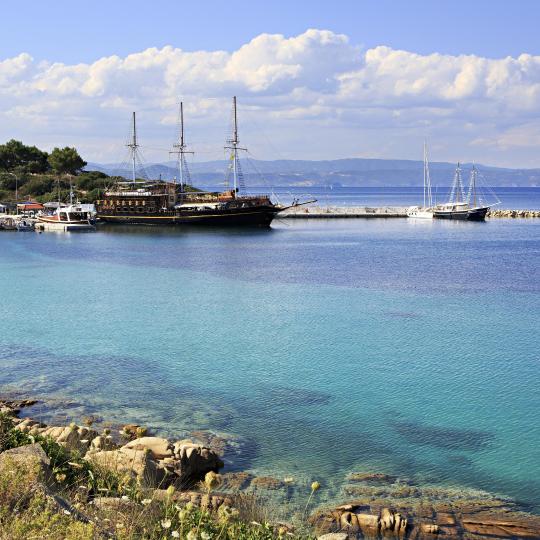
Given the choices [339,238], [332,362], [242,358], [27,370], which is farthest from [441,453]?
[339,238]

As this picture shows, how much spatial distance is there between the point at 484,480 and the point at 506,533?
2.33 m

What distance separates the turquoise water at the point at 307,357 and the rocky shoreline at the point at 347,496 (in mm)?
638

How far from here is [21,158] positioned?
11912 centimetres

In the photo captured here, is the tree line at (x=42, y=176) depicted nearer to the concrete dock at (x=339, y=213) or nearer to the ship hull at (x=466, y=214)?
the concrete dock at (x=339, y=213)

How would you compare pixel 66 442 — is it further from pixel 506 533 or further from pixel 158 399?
pixel 506 533

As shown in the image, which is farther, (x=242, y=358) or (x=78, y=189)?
(x=78, y=189)

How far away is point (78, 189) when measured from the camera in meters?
109

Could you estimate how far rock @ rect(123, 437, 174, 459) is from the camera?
43.7ft

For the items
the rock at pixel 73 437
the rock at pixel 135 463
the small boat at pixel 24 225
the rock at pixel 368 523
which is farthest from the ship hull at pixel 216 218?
the rock at pixel 368 523

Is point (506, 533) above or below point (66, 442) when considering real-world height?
below

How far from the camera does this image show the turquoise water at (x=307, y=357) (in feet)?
49.6

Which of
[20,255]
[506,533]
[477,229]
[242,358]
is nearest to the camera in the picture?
[506,533]

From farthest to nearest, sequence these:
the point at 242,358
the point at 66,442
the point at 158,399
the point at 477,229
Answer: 1. the point at 477,229
2. the point at 242,358
3. the point at 158,399
4. the point at 66,442

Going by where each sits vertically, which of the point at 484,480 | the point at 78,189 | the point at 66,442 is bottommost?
the point at 484,480
